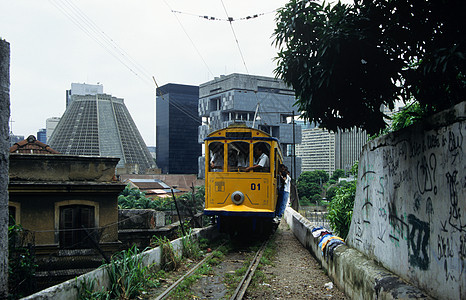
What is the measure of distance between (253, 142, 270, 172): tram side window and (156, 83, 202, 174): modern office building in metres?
142

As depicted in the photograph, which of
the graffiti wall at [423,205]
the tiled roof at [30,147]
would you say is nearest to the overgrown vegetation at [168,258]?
the graffiti wall at [423,205]

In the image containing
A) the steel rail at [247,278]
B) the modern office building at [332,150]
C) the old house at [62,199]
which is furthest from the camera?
the modern office building at [332,150]

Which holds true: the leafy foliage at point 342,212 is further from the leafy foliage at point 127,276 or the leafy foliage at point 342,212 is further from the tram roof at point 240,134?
the leafy foliage at point 127,276

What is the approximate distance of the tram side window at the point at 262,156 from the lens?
1269cm

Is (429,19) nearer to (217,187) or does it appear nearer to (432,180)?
(432,180)

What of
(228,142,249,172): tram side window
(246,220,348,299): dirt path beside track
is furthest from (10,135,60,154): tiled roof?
(246,220,348,299): dirt path beside track

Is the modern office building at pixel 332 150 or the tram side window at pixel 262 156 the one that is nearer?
the tram side window at pixel 262 156

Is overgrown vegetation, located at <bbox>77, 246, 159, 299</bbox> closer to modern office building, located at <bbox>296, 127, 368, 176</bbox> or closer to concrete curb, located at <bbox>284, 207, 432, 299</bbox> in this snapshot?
concrete curb, located at <bbox>284, 207, 432, 299</bbox>

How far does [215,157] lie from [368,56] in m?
7.65

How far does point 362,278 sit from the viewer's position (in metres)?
6.22

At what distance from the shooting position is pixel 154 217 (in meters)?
17.6

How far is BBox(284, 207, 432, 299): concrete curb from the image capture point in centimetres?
494

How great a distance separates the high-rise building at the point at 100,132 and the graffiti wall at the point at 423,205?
314ft

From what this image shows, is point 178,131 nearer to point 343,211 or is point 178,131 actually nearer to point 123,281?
point 343,211
